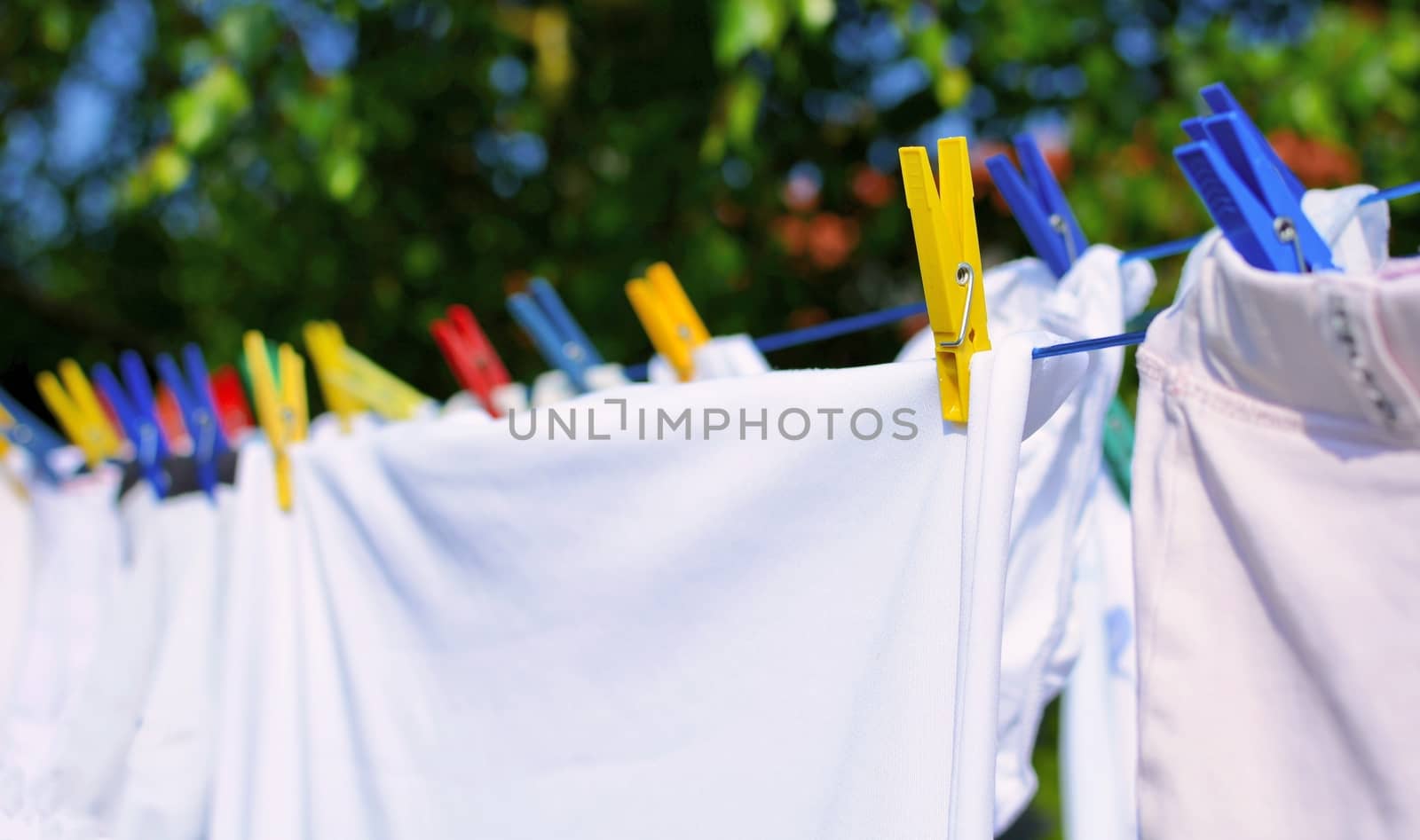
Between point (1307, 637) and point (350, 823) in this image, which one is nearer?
point (1307, 637)

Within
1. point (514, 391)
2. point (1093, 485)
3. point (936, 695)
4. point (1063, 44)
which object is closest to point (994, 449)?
point (936, 695)

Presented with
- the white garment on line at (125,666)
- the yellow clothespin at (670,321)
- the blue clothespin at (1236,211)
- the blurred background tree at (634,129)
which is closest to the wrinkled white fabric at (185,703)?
the white garment on line at (125,666)

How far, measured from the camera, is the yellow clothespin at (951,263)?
1.52 feet

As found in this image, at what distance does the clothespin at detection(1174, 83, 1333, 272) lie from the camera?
45 cm

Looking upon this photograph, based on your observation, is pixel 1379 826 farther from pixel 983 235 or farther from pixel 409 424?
pixel 983 235

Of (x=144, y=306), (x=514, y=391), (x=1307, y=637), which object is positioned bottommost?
(x=1307, y=637)

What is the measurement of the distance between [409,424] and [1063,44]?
105cm

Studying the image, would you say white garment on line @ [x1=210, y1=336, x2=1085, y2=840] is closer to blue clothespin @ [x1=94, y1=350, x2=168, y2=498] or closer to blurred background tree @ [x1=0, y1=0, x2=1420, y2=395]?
blue clothespin @ [x1=94, y1=350, x2=168, y2=498]

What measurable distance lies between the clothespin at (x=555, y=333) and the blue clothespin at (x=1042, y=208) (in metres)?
0.36

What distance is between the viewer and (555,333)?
2.85 ft

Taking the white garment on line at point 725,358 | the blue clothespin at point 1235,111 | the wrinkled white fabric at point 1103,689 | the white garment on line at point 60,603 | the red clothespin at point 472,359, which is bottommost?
the wrinkled white fabric at point 1103,689

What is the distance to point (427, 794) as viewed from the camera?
69cm

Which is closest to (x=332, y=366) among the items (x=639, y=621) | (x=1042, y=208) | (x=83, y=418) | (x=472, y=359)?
(x=472, y=359)

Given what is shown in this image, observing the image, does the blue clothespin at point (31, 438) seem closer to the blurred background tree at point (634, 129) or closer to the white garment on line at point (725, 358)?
the blurred background tree at point (634, 129)
